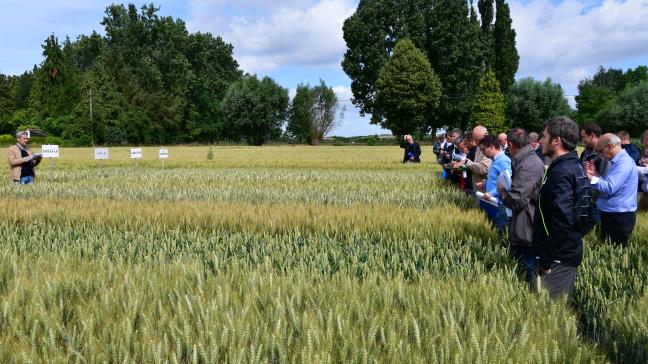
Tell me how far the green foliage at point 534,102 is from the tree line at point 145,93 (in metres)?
32.6

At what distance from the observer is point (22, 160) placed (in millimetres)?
10281

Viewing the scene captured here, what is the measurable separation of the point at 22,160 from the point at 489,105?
167ft

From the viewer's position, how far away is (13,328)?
252cm

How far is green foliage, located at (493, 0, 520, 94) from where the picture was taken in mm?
61375

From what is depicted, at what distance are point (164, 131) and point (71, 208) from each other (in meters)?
63.3

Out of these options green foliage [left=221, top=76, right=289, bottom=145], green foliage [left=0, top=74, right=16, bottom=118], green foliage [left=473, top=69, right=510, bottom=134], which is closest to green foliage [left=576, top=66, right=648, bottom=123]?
green foliage [left=473, top=69, right=510, bottom=134]

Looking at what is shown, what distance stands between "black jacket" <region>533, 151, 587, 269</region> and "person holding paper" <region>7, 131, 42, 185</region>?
9.55 m

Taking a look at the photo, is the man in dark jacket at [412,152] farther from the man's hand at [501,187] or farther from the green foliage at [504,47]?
the green foliage at [504,47]

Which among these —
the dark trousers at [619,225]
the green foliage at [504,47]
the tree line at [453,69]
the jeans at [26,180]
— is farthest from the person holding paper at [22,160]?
the green foliage at [504,47]

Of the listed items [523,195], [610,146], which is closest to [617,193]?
[610,146]

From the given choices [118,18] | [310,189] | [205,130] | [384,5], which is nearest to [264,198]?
[310,189]

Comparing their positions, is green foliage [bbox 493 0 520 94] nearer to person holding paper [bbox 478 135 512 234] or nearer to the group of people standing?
the group of people standing

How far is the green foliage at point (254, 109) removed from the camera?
6956 cm

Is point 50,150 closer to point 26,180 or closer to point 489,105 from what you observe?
point 26,180
